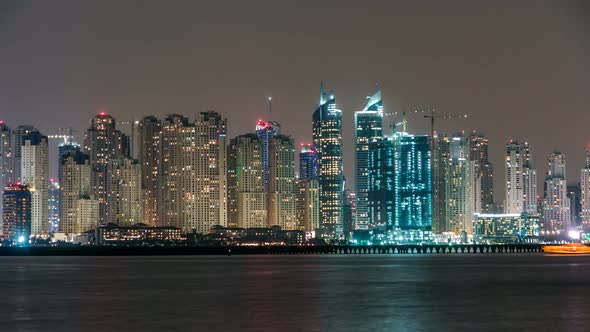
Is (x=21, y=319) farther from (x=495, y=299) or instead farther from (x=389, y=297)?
(x=495, y=299)

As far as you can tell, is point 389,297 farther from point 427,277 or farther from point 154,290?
point 427,277

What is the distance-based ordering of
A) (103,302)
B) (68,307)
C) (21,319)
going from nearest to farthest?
(21,319) → (68,307) → (103,302)

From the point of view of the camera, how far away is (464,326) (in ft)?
181

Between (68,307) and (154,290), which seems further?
(154,290)

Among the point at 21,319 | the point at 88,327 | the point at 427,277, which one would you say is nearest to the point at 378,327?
the point at 88,327

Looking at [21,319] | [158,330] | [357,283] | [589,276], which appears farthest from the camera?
[589,276]

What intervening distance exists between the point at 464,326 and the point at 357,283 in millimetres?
42408

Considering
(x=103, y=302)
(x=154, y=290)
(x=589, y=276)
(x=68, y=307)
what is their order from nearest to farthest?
(x=68, y=307) → (x=103, y=302) → (x=154, y=290) → (x=589, y=276)

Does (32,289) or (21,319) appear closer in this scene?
(21,319)

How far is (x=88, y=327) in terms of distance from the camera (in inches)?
2176

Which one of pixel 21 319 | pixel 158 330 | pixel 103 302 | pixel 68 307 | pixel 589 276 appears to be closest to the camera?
pixel 158 330

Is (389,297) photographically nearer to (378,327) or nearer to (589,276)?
(378,327)

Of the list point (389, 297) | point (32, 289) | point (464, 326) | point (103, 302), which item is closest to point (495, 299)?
point (389, 297)

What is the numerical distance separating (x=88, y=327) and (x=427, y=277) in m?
60.6
